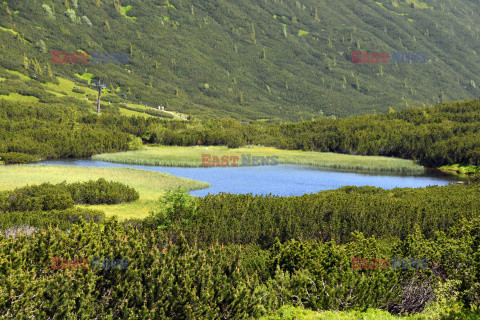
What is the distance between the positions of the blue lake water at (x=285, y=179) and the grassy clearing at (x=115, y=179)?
2.86m

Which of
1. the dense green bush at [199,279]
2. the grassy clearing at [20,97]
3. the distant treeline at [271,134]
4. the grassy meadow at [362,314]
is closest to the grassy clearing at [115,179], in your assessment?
the dense green bush at [199,279]

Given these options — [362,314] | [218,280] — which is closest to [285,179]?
[362,314]

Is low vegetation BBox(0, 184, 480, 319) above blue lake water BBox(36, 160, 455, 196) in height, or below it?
below

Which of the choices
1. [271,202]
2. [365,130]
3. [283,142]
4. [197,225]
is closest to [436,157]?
[365,130]

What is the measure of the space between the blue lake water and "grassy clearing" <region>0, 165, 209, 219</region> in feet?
9.38

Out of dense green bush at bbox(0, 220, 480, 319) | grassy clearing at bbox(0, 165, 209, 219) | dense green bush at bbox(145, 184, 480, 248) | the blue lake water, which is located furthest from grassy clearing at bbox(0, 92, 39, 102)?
dense green bush at bbox(0, 220, 480, 319)

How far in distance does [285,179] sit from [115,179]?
15.5 metres

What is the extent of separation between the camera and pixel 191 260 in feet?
32.2

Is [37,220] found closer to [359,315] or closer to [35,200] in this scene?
[35,200]

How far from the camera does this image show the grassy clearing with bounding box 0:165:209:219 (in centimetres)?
2489

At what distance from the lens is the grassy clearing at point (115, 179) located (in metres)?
24.9

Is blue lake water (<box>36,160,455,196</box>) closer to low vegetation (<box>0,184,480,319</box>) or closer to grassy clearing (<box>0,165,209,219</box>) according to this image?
grassy clearing (<box>0,165,209,219</box>)

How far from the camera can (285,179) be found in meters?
41.8

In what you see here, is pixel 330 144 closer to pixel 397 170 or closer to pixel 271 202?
pixel 397 170
